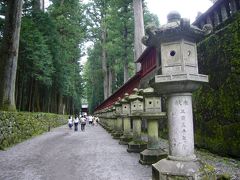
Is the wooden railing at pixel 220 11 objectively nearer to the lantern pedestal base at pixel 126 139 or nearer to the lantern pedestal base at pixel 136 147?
the lantern pedestal base at pixel 136 147

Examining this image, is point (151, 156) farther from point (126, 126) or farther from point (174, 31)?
point (126, 126)

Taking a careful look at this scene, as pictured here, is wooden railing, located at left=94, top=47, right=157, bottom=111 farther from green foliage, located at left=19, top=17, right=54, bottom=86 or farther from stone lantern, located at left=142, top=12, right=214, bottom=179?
stone lantern, located at left=142, top=12, right=214, bottom=179

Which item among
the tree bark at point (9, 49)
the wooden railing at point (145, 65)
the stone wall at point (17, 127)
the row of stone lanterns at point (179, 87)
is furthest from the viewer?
the tree bark at point (9, 49)

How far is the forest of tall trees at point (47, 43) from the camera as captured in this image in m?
14.4

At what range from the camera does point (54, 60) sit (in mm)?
25922

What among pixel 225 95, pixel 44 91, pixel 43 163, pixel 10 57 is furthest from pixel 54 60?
pixel 225 95

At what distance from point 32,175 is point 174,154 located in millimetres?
3581

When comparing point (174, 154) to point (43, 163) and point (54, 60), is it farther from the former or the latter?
point (54, 60)

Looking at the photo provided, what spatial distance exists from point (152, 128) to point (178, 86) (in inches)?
122

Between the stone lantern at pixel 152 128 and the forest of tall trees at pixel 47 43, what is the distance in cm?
947

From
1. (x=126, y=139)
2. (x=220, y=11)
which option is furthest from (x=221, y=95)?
(x=126, y=139)

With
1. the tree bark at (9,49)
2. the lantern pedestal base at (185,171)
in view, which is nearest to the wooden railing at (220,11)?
A: the lantern pedestal base at (185,171)

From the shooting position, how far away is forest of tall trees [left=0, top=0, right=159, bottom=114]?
47.3ft

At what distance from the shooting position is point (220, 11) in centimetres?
808
